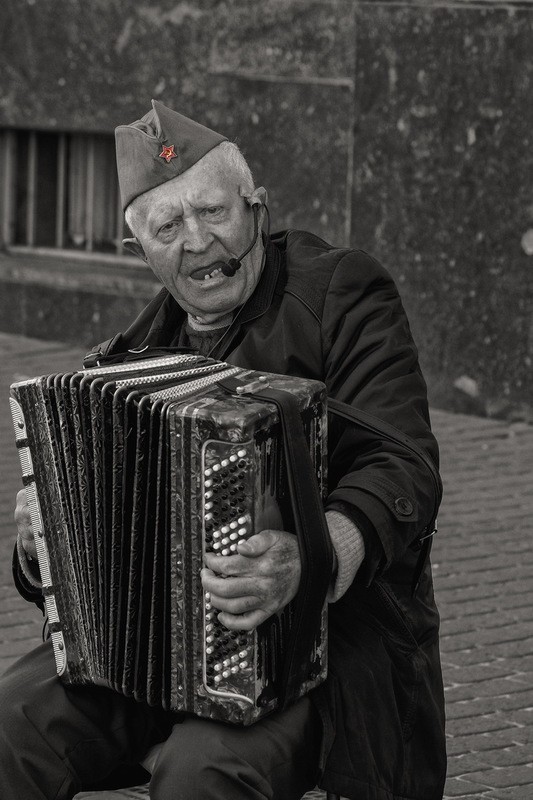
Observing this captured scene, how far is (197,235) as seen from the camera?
2986mm

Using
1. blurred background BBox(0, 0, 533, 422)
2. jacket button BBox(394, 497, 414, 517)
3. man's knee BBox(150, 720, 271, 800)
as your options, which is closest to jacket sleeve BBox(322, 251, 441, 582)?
jacket button BBox(394, 497, 414, 517)

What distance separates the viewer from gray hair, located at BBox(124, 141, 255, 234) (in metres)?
3.02

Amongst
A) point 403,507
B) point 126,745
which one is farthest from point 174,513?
point 126,745

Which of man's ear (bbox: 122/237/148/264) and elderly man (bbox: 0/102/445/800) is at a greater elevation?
man's ear (bbox: 122/237/148/264)

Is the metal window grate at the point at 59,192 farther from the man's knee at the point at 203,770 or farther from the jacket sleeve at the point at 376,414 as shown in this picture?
the man's knee at the point at 203,770

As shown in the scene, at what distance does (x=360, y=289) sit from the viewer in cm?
293

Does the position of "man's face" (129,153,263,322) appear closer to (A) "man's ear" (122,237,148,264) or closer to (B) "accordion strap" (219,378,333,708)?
(A) "man's ear" (122,237,148,264)

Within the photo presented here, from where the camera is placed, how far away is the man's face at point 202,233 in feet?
9.79

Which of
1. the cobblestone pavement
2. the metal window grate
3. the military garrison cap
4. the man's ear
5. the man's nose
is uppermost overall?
the military garrison cap

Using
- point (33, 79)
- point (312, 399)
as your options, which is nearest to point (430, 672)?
point (312, 399)

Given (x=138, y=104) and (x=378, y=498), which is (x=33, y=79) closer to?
(x=138, y=104)

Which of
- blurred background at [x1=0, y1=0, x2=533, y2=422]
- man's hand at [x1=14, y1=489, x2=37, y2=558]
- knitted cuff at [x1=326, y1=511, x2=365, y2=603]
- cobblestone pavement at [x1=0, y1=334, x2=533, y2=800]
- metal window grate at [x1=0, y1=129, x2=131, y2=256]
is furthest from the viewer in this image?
metal window grate at [x1=0, y1=129, x2=131, y2=256]

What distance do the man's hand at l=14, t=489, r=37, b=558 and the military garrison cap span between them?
2.06ft

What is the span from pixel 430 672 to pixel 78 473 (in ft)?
2.46
